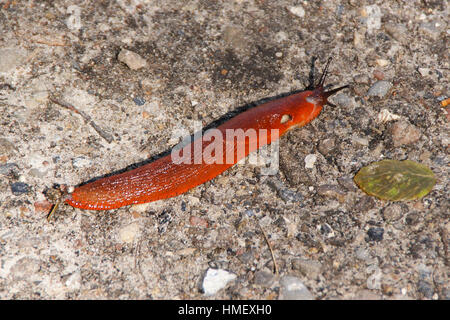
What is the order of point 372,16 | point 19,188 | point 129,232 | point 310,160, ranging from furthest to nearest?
point 372,16 → point 310,160 → point 19,188 → point 129,232

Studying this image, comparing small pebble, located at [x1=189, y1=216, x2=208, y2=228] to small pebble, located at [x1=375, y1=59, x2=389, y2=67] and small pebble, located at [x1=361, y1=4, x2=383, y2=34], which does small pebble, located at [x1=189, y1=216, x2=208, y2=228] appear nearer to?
small pebble, located at [x1=375, y1=59, x2=389, y2=67]

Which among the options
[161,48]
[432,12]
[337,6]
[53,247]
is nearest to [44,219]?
[53,247]

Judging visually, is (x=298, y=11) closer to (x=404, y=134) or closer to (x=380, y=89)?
(x=380, y=89)

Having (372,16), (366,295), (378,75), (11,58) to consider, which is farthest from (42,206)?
(372,16)

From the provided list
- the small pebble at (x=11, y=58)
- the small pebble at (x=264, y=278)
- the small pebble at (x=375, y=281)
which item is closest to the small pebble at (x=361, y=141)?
the small pebble at (x=375, y=281)

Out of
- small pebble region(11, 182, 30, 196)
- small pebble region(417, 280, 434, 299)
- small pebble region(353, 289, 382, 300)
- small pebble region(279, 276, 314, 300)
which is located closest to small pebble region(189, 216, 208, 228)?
small pebble region(279, 276, 314, 300)
